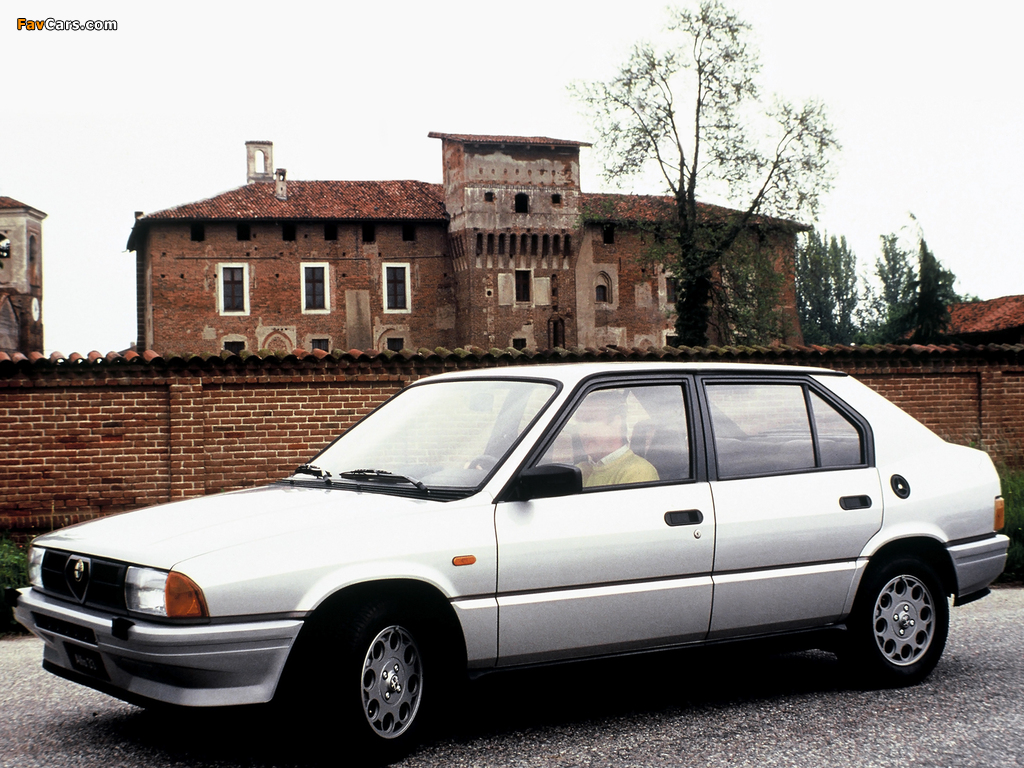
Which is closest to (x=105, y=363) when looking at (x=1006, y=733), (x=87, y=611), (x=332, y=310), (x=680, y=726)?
(x=87, y=611)

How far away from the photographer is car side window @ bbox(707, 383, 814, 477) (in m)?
4.82

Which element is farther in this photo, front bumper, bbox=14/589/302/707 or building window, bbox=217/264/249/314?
building window, bbox=217/264/249/314

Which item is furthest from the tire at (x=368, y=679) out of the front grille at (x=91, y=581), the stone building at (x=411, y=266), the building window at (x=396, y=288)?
the building window at (x=396, y=288)

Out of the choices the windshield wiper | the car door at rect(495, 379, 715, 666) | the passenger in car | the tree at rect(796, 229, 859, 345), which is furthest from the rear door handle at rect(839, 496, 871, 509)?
the tree at rect(796, 229, 859, 345)

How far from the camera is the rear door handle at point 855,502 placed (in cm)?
494

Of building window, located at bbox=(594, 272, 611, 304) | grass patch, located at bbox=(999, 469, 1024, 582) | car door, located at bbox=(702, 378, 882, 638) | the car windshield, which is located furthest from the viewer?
building window, located at bbox=(594, 272, 611, 304)

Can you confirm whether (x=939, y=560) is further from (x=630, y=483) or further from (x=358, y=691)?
(x=358, y=691)

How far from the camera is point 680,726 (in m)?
4.43

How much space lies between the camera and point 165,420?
1169 cm

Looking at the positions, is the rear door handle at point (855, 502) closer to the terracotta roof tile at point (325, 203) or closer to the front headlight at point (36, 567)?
the front headlight at point (36, 567)

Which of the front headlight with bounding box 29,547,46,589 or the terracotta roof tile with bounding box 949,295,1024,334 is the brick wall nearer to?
the front headlight with bounding box 29,547,46,589

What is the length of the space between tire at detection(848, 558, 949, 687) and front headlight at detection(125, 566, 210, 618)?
3.10m

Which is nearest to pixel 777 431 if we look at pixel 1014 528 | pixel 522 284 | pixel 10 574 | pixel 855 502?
pixel 855 502

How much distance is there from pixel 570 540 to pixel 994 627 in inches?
153
